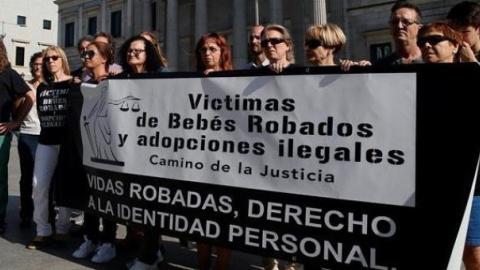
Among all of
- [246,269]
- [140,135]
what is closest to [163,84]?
[140,135]

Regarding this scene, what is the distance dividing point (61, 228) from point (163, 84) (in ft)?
7.71

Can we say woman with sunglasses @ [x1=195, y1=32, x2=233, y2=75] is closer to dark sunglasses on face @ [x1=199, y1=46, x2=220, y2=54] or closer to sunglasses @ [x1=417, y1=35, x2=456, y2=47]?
dark sunglasses on face @ [x1=199, y1=46, x2=220, y2=54]

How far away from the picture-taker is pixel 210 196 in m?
3.16

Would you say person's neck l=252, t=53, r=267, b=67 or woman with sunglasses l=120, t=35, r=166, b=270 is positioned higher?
person's neck l=252, t=53, r=267, b=67

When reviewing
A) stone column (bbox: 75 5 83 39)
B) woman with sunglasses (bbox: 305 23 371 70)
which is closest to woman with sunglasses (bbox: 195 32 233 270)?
woman with sunglasses (bbox: 305 23 371 70)

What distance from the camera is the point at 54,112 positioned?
4.53 metres

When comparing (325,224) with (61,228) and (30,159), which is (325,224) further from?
(30,159)

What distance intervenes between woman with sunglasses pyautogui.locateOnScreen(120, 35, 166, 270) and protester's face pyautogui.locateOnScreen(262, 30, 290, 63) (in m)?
1.07

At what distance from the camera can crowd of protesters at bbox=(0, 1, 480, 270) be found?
9.27 feet

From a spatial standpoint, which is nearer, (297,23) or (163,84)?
(163,84)

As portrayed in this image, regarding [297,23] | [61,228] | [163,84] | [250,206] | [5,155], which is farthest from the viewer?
[297,23]

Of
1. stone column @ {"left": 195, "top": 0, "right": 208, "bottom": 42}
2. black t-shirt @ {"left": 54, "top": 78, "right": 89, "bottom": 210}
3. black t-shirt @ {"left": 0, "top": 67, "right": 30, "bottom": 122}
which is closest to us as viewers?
black t-shirt @ {"left": 54, "top": 78, "right": 89, "bottom": 210}

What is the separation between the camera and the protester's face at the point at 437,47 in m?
2.66

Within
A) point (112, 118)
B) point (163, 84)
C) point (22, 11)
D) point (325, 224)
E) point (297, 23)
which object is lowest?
point (325, 224)
